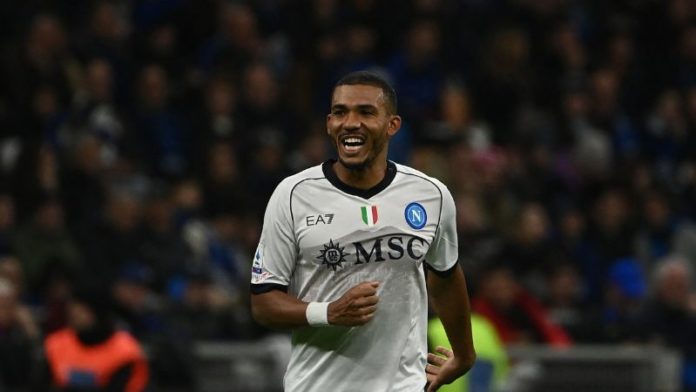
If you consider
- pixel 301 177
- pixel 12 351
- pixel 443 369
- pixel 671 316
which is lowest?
pixel 443 369

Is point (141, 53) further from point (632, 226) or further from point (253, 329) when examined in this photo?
point (632, 226)

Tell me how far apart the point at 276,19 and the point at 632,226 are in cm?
352

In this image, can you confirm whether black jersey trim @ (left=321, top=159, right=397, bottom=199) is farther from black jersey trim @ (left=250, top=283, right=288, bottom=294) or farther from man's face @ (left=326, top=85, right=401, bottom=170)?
black jersey trim @ (left=250, top=283, right=288, bottom=294)

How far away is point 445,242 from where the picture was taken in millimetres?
5836

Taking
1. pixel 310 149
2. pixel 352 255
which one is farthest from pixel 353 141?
pixel 310 149

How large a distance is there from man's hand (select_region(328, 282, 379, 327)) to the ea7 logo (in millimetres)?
268

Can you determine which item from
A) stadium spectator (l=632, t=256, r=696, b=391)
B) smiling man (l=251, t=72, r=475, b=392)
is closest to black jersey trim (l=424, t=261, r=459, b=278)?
smiling man (l=251, t=72, r=475, b=392)

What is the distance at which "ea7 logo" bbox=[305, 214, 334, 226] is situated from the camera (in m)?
5.59

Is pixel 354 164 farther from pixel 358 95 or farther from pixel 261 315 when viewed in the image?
pixel 261 315

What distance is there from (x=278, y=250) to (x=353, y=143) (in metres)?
0.44

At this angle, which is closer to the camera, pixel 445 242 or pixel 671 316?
pixel 445 242

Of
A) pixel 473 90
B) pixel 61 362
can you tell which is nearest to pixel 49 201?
pixel 61 362

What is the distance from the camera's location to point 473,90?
1466 centimetres

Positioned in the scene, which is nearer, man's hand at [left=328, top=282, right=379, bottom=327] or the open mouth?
man's hand at [left=328, top=282, right=379, bottom=327]
